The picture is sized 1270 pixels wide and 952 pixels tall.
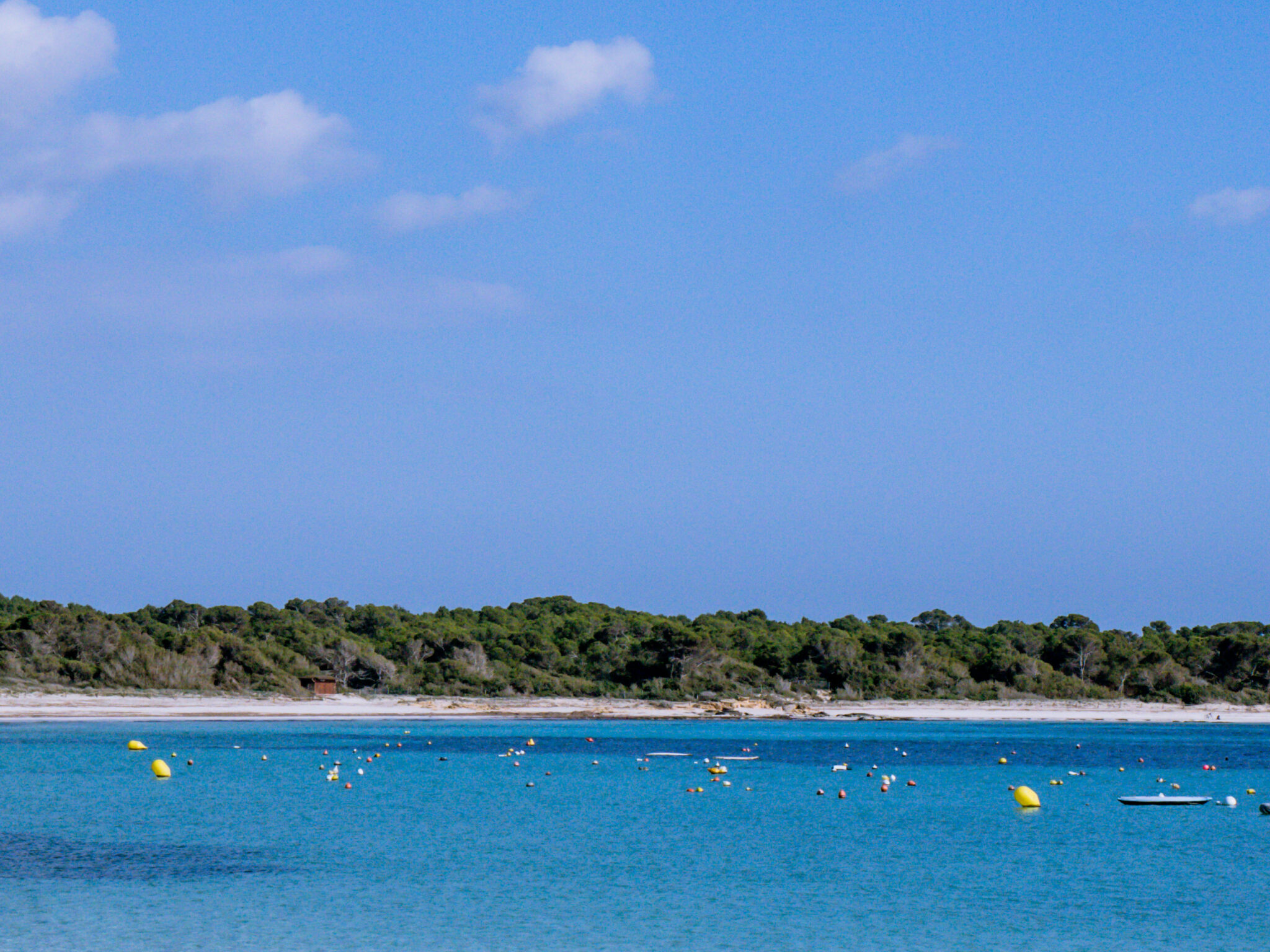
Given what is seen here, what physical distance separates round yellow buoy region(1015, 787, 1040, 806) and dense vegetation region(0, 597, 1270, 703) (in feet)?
175

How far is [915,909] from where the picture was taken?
23.4m

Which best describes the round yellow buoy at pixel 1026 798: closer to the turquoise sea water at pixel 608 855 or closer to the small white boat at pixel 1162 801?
the turquoise sea water at pixel 608 855

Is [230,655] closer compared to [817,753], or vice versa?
[817,753]

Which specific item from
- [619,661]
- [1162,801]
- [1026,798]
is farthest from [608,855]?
[619,661]

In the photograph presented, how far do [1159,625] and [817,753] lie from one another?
81172 mm

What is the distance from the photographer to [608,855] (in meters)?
29.8

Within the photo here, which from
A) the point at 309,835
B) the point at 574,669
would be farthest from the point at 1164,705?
the point at 309,835

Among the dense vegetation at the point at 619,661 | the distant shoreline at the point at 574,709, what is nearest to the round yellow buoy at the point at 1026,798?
the distant shoreline at the point at 574,709

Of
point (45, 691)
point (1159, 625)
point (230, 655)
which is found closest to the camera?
point (45, 691)

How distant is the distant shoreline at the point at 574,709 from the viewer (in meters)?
79.9

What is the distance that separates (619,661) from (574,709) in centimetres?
1094

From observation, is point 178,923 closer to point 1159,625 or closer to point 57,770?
point 57,770

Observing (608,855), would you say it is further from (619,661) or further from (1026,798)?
(619,661)

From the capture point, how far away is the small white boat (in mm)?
42094
